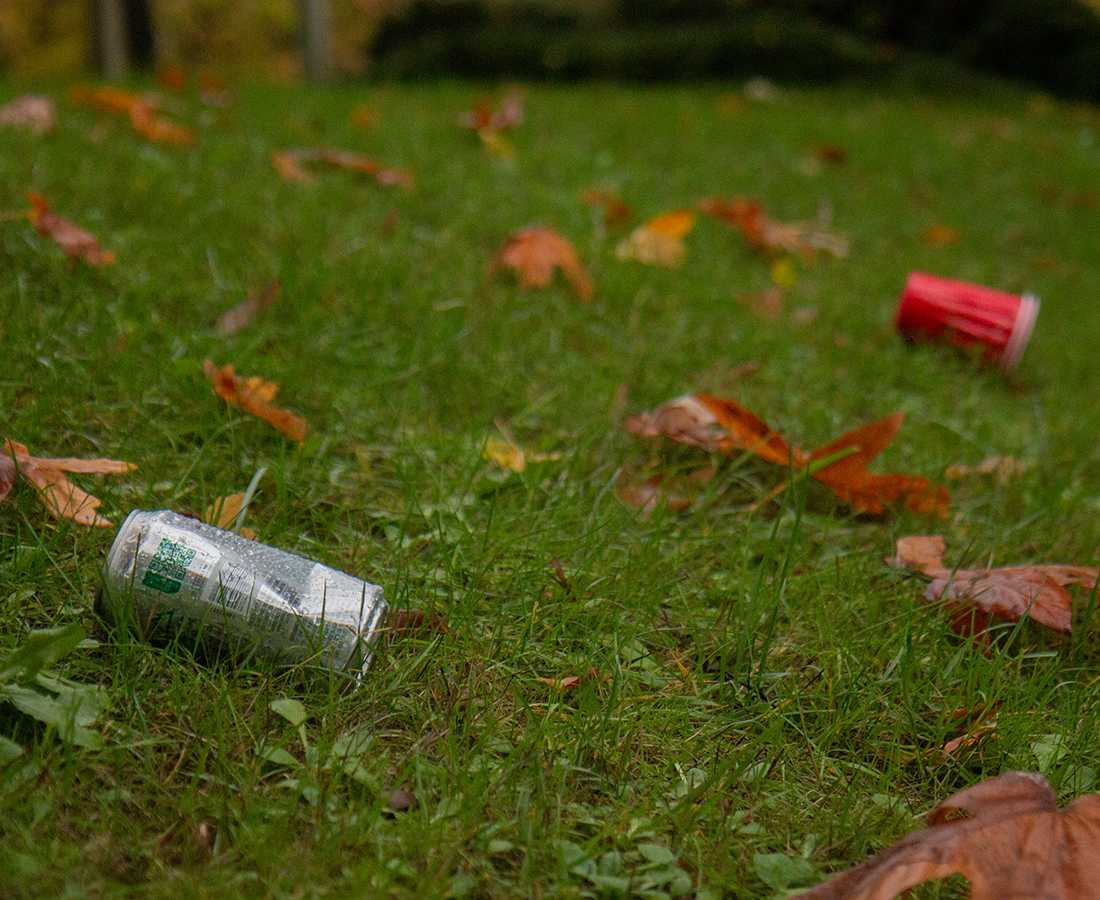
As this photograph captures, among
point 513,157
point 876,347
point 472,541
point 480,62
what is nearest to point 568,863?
point 472,541

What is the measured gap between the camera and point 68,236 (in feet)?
7.22

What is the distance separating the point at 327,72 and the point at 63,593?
500cm

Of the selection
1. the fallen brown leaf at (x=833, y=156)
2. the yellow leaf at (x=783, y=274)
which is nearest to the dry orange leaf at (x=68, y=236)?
the yellow leaf at (x=783, y=274)

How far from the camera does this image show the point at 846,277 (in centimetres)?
325

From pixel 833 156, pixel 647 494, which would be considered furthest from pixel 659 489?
pixel 833 156

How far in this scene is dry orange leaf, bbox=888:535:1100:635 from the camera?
1550 millimetres

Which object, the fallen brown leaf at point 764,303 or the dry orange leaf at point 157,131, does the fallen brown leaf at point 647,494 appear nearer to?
the fallen brown leaf at point 764,303

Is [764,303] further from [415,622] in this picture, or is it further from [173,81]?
[173,81]

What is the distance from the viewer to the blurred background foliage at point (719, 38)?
6582mm

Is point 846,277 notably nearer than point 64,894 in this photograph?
No

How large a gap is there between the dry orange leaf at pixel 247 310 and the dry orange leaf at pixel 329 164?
0.93m

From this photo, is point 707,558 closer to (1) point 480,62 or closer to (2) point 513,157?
(2) point 513,157

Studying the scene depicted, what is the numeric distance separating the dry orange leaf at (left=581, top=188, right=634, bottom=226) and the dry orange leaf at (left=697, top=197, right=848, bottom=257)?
33cm

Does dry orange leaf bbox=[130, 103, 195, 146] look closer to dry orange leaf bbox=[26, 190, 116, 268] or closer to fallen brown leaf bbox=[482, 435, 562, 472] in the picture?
dry orange leaf bbox=[26, 190, 116, 268]
